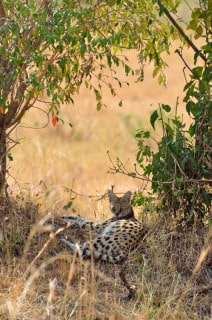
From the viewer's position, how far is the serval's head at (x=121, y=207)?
21.2 ft

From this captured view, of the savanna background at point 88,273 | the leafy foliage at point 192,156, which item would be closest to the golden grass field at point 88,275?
the savanna background at point 88,273

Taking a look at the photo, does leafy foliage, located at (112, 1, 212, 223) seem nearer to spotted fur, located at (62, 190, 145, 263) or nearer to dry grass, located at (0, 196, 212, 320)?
dry grass, located at (0, 196, 212, 320)

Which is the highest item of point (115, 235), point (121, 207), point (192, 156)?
point (192, 156)

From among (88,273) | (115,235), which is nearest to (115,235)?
(115,235)

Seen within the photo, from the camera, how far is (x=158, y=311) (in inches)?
172

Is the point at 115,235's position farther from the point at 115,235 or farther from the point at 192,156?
the point at 192,156

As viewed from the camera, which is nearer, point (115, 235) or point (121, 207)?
point (115, 235)

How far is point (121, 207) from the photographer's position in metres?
6.48

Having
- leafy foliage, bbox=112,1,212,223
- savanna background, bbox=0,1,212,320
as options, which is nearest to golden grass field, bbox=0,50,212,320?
savanna background, bbox=0,1,212,320

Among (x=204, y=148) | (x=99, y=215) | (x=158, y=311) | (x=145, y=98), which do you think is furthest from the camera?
(x=145, y=98)

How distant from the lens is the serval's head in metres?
6.46

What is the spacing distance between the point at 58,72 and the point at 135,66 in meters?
13.4

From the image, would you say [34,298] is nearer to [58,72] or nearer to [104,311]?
[104,311]

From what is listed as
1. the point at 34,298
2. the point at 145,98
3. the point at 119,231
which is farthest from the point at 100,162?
the point at 34,298
